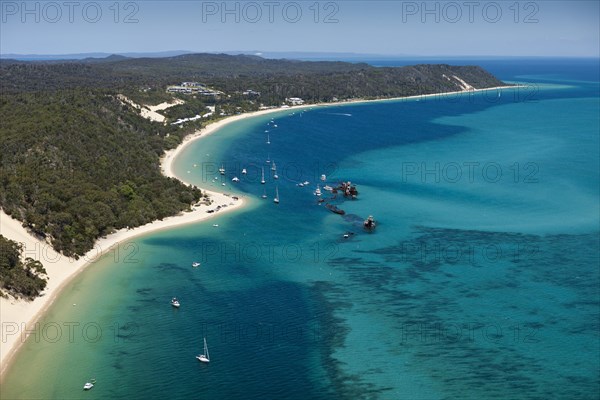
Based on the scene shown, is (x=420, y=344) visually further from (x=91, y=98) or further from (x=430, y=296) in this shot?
(x=91, y=98)

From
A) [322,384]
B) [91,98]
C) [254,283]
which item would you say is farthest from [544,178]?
[91,98]

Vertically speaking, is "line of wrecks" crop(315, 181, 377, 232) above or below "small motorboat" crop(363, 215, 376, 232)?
above

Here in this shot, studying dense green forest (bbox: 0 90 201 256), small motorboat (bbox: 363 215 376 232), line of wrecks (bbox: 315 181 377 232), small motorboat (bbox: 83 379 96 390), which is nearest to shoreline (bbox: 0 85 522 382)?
dense green forest (bbox: 0 90 201 256)

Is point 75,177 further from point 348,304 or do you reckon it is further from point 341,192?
point 348,304

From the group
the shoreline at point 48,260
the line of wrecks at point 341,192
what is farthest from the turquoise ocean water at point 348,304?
the shoreline at point 48,260

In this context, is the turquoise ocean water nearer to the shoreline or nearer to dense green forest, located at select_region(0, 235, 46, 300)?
the shoreline

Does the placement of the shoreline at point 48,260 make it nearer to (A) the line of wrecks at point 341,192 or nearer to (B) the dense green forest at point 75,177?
(B) the dense green forest at point 75,177
